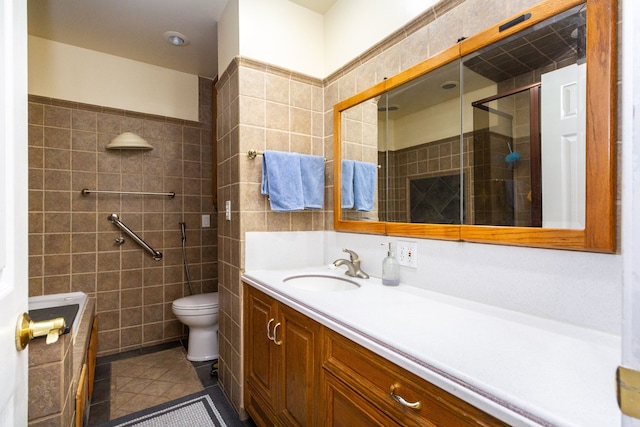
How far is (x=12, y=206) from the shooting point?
511mm

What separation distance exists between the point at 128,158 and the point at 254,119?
144cm

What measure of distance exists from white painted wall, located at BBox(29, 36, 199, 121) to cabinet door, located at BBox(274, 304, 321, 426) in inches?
89.9

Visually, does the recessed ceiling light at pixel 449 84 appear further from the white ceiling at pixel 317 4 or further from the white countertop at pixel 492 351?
the white ceiling at pixel 317 4

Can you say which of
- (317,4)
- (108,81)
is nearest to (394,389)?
(317,4)

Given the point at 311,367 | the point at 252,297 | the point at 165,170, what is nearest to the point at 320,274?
the point at 252,297

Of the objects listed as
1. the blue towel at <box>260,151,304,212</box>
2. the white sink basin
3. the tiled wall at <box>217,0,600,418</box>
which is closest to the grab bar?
the tiled wall at <box>217,0,600,418</box>

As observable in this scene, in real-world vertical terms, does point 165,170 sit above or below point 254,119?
below

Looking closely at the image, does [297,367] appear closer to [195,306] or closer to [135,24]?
[195,306]

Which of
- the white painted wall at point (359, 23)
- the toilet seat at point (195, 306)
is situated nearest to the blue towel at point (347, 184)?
the white painted wall at point (359, 23)

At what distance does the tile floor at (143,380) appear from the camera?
1.84 m

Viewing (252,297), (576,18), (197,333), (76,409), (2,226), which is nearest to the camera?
(2,226)

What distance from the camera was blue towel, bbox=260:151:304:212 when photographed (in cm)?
175

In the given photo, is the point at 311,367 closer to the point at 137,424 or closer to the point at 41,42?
the point at 137,424

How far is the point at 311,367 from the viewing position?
1.11 metres
